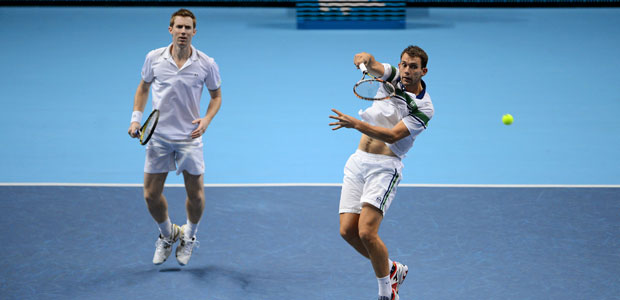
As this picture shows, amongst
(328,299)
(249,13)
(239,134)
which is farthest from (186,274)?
(249,13)

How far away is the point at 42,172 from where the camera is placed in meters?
8.55

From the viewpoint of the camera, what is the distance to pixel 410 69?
17.4ft

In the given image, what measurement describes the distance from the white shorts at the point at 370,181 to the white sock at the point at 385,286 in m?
0.49

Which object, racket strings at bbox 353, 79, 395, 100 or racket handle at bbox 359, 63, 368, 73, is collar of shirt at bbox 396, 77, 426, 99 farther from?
racket handle at bbox 359, 63, 368, 73

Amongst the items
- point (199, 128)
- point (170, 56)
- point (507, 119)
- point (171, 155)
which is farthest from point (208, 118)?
point (507, 119)

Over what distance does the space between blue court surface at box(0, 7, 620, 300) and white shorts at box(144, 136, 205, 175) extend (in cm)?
85

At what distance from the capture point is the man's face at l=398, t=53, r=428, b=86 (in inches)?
207

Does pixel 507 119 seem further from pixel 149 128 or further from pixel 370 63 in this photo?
pixel 149 128

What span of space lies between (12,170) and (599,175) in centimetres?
663

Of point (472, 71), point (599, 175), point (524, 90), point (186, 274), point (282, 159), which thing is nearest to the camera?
point (186, 274)

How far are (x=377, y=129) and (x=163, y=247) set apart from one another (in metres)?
2.22

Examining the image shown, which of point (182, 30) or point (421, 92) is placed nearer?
point (421, 92)

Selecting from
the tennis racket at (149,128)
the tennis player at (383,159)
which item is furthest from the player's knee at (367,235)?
the tennis racket at (149,128)

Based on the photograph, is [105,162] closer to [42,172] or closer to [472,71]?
[42,172]
